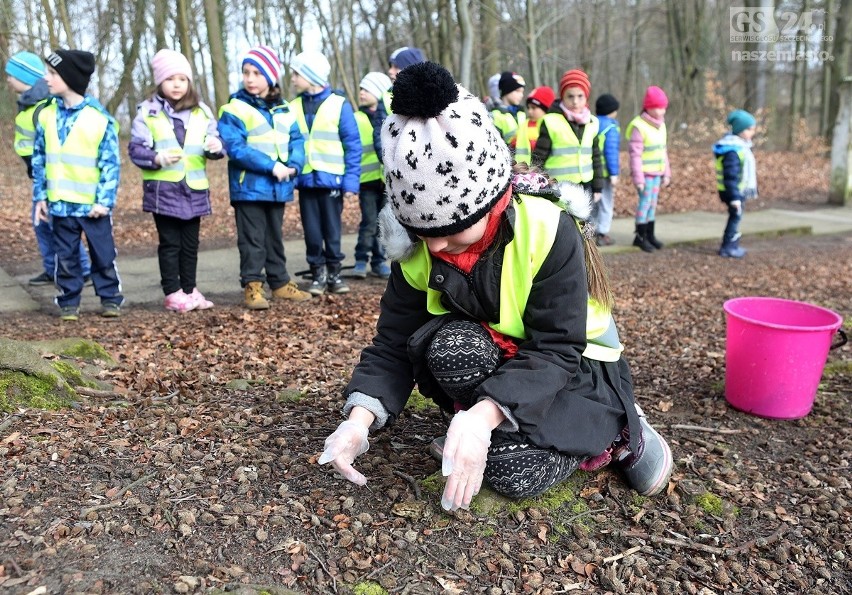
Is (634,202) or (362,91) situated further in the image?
(634,202)

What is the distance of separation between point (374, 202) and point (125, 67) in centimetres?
1278

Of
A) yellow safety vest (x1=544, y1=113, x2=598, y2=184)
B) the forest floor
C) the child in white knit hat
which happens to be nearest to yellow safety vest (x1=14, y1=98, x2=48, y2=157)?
the forest floor

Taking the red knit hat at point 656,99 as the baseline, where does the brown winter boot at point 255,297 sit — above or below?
Answer: below

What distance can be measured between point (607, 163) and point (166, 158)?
18.2 ft

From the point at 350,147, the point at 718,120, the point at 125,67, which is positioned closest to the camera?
the point at 350,147

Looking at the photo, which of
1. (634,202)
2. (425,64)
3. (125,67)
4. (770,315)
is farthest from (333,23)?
(425,64)

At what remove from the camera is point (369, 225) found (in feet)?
22.6

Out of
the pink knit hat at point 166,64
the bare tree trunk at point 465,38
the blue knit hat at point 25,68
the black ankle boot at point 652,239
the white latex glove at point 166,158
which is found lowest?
the black ankle boot at point 652,239

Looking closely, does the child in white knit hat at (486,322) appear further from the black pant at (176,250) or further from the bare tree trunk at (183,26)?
the bare tree trunk at (183,26)

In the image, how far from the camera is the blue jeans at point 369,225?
6.88 metres

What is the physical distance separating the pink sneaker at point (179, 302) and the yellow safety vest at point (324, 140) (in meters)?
1.34

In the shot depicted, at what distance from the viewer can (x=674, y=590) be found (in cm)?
221

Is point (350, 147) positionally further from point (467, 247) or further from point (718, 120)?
point (718, 120)

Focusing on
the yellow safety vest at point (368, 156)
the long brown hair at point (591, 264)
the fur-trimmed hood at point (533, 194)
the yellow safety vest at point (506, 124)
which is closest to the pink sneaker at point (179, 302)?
the yellow safety vest at point (368, 156)
